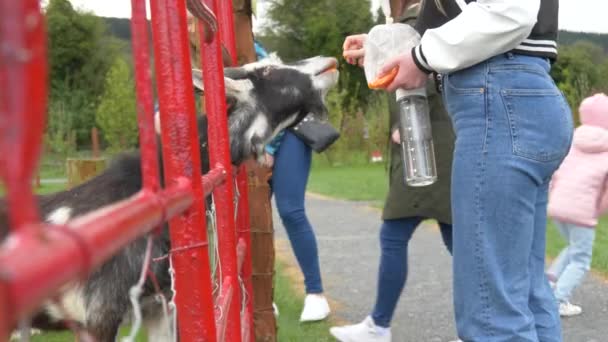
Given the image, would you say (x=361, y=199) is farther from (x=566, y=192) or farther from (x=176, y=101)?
(x=176, y=101)

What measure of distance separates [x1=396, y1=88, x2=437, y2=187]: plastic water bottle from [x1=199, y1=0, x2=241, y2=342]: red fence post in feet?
2.12

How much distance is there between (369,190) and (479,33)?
1181 cm

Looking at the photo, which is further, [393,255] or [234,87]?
[393,255]

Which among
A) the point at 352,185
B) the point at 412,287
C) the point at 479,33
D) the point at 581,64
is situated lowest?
the point at 352,185

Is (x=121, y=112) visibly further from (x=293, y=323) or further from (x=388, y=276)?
(x=388, y=276)

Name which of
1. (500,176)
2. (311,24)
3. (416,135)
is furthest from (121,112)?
(311,24)

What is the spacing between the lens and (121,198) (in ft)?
8.23

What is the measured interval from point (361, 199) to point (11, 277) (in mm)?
12163

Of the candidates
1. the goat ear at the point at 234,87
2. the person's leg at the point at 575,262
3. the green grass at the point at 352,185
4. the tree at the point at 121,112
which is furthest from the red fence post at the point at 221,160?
the tree at the point at 121,112

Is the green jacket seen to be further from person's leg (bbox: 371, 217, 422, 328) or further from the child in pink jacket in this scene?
the child in pink jacket

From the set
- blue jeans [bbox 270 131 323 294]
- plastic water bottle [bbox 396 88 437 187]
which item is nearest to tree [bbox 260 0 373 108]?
blue jeans [bbox 270 131 323 294]

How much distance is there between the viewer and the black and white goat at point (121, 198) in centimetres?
236

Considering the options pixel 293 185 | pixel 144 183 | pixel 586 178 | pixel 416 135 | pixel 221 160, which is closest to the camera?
pixel 144 183

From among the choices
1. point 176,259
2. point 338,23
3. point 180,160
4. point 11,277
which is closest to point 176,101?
point 180,160
